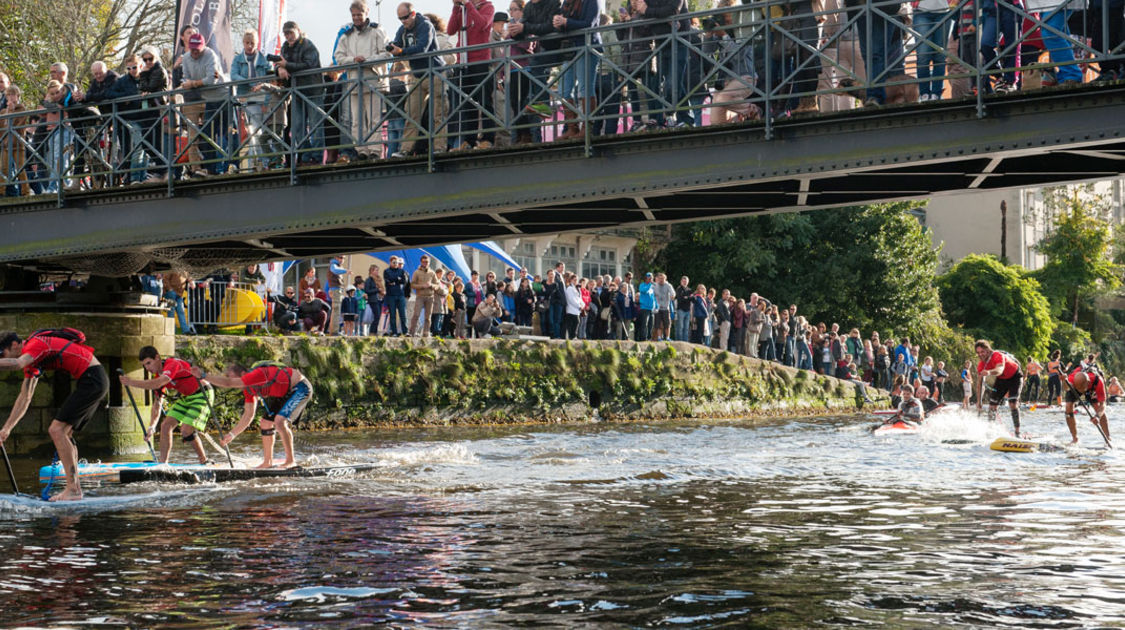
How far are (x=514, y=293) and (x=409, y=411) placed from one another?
4396 mm

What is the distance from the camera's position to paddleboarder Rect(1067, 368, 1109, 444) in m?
22.1

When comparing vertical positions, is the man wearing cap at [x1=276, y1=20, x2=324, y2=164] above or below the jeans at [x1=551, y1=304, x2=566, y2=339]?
above

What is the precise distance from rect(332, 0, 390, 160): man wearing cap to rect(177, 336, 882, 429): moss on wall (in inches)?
348

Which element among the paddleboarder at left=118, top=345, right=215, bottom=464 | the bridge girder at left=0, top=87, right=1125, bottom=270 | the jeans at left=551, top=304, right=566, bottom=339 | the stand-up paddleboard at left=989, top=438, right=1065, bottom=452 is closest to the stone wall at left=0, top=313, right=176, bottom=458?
the bridge girder at left=0, top=87, right=1125, bottom=270

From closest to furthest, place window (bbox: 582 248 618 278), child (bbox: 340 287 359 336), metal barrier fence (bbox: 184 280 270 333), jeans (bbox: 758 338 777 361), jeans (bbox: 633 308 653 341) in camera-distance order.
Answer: metal barrier fence (bbox: 184 280 270 333) < child (bbox: 340 287 359 336) < jeans (bbox: 633 308 653 341) < jeans (bbox: 758 338 777 361) < window (bbox: 582 248 618 278)

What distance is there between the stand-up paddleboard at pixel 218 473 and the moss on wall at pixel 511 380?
8192 millimetres

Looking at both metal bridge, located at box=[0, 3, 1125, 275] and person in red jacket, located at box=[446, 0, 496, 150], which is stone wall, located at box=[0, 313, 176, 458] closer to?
metal bridge, located at box=[0, 3, 1125, 275]

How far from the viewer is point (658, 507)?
1425 cm

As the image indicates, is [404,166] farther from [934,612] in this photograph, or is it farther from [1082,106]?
[934,612]

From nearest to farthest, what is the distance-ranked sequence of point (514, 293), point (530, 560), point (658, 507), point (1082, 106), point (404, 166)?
1. point (530, 560)
2. point (1082, 106)
3. point (658, 507)
4. point (404, 166)
5. point (514, 293)

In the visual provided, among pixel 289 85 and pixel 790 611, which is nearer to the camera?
pixel 790 611

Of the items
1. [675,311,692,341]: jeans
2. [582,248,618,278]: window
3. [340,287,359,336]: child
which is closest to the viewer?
[340,287,359,336]: child

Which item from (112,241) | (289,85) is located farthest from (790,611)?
(112,241)

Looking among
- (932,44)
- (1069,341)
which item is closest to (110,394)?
(932,44)
